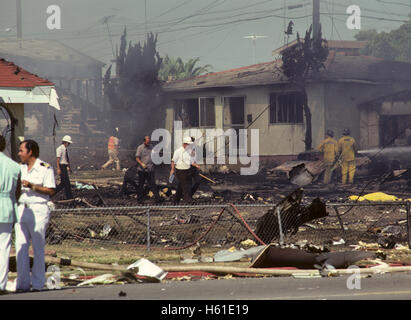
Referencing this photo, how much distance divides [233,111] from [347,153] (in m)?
9.62

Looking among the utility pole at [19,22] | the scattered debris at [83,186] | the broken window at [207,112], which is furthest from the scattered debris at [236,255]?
the utility pole at [19,22]

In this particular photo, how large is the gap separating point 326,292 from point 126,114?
31854 mm

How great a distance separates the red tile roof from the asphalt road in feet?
21.6

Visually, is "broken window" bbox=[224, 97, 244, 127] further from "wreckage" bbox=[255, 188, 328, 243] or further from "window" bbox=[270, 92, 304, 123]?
"wreckage" bbox=[255, 188, 328, 243]

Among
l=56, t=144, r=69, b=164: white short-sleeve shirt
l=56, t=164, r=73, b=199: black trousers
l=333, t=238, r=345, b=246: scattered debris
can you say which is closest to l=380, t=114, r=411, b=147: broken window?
l=56, t=164, r=73, b=199: black trousers

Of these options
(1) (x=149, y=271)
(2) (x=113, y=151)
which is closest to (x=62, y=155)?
(1) (x=149, y=271)

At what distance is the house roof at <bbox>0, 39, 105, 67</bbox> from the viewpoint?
5806cm

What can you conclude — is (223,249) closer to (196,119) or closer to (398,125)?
(398,125)

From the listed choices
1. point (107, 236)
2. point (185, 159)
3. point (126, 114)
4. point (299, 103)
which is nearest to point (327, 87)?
point (299, 103)

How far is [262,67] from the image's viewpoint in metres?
37.9

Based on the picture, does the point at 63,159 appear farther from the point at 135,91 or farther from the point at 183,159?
the point at 135,91

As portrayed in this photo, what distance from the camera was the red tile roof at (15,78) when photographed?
50.6 ft

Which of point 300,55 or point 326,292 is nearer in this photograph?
point 326,292

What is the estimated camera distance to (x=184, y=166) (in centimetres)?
2025
